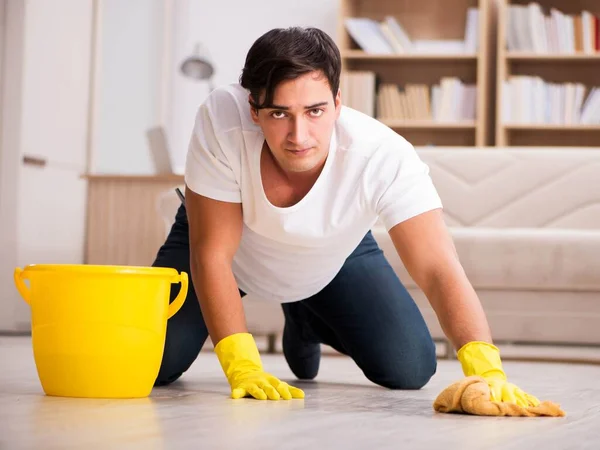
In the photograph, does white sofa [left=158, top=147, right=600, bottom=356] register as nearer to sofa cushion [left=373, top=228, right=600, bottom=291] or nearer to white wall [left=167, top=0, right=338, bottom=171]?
sofa cushion [left=373, top=228, right=600, bottom=291]

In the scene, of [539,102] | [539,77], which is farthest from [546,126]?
[539,77]

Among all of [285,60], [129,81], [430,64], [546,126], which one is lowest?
[285,60]

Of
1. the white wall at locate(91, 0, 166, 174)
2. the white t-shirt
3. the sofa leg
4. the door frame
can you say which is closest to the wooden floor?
the white t-shirt

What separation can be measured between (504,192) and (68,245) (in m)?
2.14

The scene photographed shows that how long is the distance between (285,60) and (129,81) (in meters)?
4.03

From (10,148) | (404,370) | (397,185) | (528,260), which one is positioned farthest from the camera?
(10,148)

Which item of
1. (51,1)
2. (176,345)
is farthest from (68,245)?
(176,345)

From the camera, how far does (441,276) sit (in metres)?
1.65

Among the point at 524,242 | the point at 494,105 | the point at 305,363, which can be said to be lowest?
the point at 305,363

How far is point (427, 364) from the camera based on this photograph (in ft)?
6.95

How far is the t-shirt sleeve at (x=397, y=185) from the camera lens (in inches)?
66.6

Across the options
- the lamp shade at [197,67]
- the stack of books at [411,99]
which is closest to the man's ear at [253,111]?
the lamp shade at [197,67]

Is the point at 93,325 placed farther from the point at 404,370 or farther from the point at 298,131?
the point at 404,370

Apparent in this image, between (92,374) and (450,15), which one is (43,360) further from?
(450,15)
